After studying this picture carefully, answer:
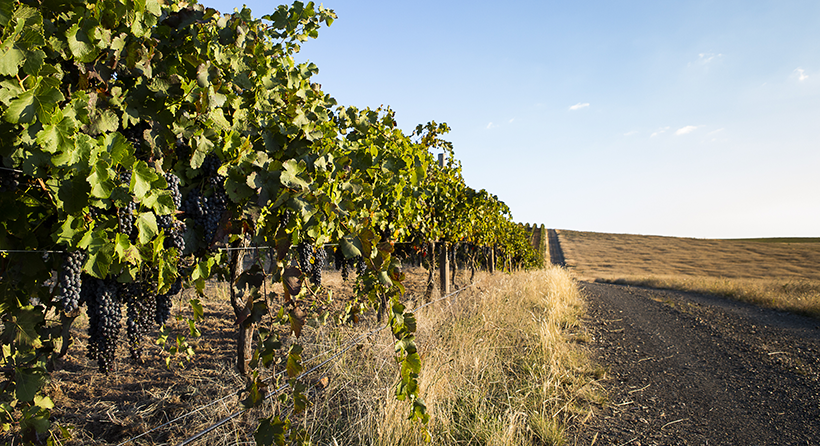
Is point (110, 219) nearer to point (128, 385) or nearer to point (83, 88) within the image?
point (83, 88)

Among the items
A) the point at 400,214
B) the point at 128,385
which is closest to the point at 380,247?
the point at 400,214

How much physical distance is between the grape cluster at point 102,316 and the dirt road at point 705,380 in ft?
10.3

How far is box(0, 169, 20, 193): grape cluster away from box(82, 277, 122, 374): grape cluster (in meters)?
0.47

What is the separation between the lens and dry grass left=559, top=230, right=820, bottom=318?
11838 mm

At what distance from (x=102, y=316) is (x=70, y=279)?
0.31 metres

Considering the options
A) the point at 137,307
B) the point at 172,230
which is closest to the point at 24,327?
the point at 137,307

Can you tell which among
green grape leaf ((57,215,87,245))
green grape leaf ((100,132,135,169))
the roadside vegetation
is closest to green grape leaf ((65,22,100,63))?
green grape leaf ((100,132,135,169))

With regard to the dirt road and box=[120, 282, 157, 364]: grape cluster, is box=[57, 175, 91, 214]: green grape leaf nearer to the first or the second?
box=[120, 282, 157, 364]: grape cluster

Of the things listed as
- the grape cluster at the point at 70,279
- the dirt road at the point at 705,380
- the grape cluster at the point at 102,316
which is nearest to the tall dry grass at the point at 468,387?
the dirt road at the point at 705,380

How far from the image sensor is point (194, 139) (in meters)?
1.62

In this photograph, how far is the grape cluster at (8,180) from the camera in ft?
4.63

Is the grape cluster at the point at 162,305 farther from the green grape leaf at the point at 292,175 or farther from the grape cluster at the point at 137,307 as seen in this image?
the green grape leaf at the point at 292,175

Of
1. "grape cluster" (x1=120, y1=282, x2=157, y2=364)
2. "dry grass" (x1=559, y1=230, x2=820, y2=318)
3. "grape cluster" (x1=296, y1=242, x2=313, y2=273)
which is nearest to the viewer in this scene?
"grape cluster" (x1=120, y1=282, x2=157, y2=364)

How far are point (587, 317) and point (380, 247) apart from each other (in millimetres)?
7463
